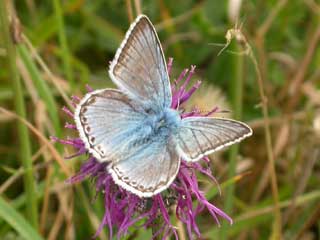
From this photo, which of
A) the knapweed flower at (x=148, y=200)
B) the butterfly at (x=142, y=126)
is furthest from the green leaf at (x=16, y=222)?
the butterfly at (x=142, y=126)

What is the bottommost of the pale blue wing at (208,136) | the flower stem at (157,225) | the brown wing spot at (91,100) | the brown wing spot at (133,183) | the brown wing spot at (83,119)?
the flower stem at (157,225)

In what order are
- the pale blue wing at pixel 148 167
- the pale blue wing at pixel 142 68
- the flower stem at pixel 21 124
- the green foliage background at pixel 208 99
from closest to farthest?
the pale blue wing at pixel 148 167
the pale blue wing at pixel 142 68
the flower stem at pixel 21 124
the green foliage background at pixel 208 99

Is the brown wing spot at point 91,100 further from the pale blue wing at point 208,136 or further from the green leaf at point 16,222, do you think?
the green leaf at point 16,222

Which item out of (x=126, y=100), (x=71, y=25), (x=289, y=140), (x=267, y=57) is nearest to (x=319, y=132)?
(x=289, y=140)

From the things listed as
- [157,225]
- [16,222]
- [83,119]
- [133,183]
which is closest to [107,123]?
[83,119]

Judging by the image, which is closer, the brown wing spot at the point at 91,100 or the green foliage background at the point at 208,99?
the brown wing spot at the point at 91,100

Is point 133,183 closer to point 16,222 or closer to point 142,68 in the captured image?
point 142,68

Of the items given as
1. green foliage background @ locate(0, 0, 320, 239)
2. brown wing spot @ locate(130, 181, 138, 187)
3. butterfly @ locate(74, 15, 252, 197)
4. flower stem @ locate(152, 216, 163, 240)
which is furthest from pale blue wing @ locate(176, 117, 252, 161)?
green foliage background @ locate(0, 0, 320, 239)

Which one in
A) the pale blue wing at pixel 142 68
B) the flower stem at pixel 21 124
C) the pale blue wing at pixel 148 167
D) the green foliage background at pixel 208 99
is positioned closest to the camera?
the pale blue wing at pixel 148 167
